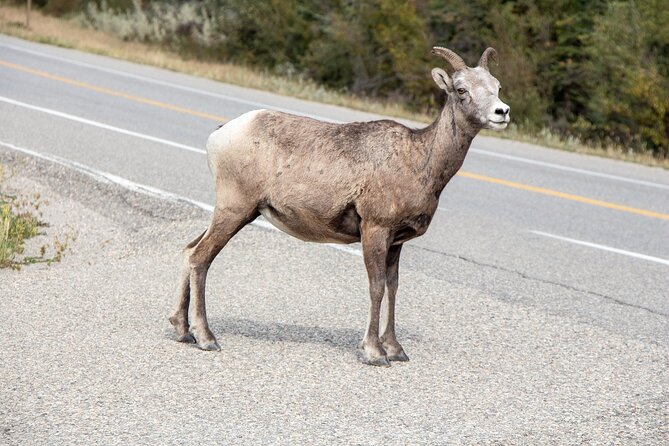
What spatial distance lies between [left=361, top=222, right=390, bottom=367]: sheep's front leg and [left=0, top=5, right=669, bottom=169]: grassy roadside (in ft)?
34.5

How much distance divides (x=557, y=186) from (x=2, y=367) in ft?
28.6

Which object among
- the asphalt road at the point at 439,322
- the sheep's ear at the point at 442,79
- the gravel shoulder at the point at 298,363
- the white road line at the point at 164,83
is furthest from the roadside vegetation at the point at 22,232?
the white road line at the point at 164,83

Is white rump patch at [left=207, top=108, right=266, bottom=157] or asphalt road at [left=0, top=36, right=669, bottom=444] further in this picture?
white rump patch at [left=207, top=108, right=266, bottom=157]

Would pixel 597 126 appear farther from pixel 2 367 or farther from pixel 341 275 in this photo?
pixel 2 367

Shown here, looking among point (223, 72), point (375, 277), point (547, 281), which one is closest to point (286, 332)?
point (375, 277)

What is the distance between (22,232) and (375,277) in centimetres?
393

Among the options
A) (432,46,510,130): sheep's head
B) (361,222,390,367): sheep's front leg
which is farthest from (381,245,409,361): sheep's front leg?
(432,46,510,130): sheep's head

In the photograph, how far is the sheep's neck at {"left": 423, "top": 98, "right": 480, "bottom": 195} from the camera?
5828 mm

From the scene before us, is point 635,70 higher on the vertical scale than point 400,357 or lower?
lower

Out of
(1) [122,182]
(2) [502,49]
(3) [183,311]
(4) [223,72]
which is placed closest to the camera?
(3) [183,311]

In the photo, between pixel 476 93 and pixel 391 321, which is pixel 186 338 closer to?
pixel 391 321

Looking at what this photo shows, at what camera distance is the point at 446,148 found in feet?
19.2

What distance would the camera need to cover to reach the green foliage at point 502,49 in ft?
61.7

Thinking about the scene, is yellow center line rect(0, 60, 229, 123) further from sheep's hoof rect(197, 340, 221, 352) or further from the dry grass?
sheep's hoof rect(197, 340, 221, 352)
